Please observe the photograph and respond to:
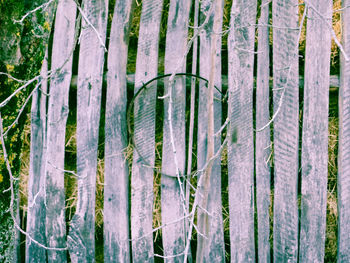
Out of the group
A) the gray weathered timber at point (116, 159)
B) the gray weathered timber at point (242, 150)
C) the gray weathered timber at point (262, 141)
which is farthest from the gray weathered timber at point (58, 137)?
the gray weathered timber at point (262, 141)

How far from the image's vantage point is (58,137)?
81.7 inches

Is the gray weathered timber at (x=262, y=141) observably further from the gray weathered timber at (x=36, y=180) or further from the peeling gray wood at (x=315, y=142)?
the gray weathered timber at (x=36, y=180)

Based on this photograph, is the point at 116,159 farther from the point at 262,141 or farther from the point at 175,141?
the point at 262,141

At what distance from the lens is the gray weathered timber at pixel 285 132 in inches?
77.8

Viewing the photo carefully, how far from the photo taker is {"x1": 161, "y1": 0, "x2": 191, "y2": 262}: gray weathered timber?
2.00 metres

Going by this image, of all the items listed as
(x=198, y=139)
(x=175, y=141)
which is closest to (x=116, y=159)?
(x=175, y=141)

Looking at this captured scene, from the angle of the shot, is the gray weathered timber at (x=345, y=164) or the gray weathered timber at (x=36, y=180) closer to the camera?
the gray weathered timber at (x=345, y=164)

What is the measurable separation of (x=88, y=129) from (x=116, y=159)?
10.3 inches

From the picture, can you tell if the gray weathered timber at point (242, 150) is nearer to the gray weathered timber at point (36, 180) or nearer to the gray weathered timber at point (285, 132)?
the gray weathered timber at point (285, 132)

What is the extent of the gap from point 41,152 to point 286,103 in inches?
62.8

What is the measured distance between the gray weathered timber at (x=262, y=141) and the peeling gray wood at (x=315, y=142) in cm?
22

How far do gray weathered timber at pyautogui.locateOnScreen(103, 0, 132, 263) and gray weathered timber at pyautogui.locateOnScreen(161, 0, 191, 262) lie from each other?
10.0 inches

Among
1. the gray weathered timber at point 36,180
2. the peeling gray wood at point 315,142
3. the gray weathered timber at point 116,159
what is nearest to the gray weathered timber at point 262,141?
the peeling gray wood at point 315,142

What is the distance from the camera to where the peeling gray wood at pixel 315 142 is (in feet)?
6.45
